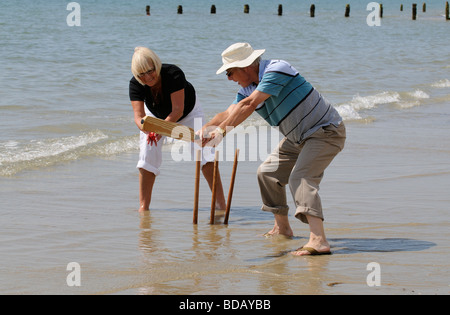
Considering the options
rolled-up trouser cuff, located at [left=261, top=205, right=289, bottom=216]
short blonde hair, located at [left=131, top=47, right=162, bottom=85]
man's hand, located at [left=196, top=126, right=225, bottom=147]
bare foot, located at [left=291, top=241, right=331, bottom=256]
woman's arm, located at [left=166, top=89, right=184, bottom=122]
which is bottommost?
bare foot, located at [left=291, top=241, right=331, bottom=256]

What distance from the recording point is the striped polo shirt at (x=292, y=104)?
16.5ft

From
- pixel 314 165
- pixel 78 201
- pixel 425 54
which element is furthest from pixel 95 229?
pixel 425 54

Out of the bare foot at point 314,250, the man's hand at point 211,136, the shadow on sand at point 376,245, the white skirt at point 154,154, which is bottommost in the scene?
the shadow on sand at point 376,245

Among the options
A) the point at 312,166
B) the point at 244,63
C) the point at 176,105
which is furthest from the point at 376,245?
the point at 176,105

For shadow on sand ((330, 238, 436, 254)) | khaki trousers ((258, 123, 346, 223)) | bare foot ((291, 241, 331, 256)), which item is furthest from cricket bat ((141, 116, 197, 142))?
shadow on sand ((330, 238, 436, 254))

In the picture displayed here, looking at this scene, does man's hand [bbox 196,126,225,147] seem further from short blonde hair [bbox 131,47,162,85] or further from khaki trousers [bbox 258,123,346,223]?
short blonde hair [bbox 131,47,162,85]

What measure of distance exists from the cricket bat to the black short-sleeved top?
53cm

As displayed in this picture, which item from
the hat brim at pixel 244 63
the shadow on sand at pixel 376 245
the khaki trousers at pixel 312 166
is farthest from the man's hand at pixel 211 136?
the shadow on sand at pixel 376 245

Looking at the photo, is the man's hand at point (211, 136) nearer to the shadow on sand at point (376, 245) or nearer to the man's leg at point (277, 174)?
the man's leg at point (277, 174)

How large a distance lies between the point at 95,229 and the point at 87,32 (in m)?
31.2

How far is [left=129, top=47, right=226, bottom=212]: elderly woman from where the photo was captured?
601 centimetres

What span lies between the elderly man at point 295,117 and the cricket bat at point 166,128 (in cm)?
40

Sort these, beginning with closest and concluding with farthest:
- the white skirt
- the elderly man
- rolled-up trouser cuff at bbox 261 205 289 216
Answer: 1. the elderly man
2. rolled-up trouser cuff at bbox 261 205 289 216
3. the white skirt

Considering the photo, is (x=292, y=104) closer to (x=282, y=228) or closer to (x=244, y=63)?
(x=244, y=63)
